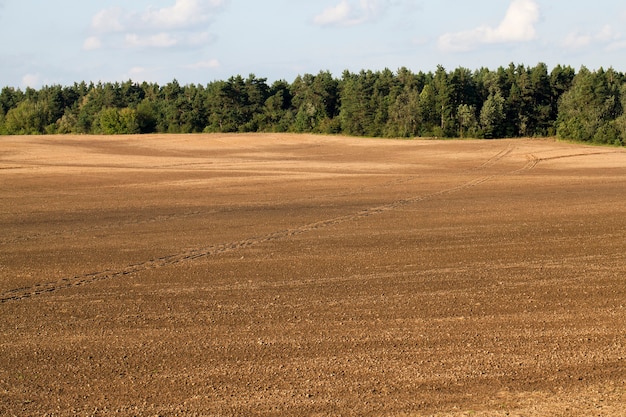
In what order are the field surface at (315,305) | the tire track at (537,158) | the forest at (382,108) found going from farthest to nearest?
the forest at (382,108)
the tire track at (537,158)
the field surface at (315,305)

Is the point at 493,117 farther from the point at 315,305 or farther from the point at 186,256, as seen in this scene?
the point at 315,305

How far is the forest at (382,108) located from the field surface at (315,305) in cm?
5780

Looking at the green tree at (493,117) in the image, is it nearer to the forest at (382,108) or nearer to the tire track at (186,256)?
the forest at (382,108)

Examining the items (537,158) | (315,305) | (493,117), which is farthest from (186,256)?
(493,117)

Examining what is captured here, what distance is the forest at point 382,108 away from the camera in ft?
285

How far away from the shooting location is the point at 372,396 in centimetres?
880

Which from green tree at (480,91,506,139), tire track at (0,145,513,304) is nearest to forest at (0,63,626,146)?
green tree at (480,91,506,139)

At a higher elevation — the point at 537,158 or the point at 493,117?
the point at 493,117

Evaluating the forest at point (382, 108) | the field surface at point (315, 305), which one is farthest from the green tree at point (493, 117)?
Answer: the field surface at point (315, 305)

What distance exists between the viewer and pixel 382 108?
319 feet

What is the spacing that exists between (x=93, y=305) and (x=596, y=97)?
262 feet

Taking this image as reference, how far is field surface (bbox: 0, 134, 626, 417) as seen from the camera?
8.93 m

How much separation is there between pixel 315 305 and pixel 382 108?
3383 inches

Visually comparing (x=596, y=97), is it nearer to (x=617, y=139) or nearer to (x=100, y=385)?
(x=617, y=139)
